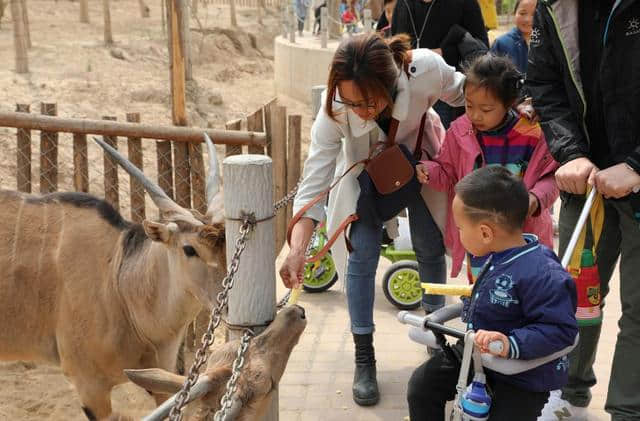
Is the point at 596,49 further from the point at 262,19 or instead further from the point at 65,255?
the point at 262,19

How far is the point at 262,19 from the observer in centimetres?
2545

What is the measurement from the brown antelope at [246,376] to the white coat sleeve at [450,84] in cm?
150

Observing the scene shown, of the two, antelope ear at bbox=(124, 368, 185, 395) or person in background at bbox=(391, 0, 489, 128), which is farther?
person in background at bbox=(391, 0, 489, 128)

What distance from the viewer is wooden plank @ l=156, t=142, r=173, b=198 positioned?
5.26 m

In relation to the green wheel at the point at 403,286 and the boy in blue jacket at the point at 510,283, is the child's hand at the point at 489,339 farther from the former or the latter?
the green wheel at the point at 403,286

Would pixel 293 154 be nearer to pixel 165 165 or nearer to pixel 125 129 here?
pixel 165 165

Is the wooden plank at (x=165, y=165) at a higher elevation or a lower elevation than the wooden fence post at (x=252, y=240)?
lower

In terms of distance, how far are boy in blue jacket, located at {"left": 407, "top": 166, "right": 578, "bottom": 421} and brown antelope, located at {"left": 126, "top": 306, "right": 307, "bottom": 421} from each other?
0.59 metres

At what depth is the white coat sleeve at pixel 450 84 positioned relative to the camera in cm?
352

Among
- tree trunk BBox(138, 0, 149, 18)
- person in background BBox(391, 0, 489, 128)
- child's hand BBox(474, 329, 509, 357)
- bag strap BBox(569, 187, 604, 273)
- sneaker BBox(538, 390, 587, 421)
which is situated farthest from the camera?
tree trunk BBox(138, 0, 149, 18)

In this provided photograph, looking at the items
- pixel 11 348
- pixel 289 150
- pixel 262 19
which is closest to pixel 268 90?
pixel 262 19

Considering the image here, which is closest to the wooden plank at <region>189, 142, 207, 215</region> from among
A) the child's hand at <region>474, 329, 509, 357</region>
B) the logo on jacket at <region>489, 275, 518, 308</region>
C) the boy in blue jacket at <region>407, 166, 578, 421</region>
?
the boy in blue jacket at <region>407, 166, 578, 421</region>

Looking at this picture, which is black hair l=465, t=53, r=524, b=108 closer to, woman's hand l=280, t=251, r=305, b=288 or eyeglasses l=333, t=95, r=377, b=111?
eyeglasses l=333, t=95, r=377, b=111

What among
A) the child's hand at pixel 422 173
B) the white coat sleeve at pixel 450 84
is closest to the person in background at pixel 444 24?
the white coat sleeve at pixel 450 84
